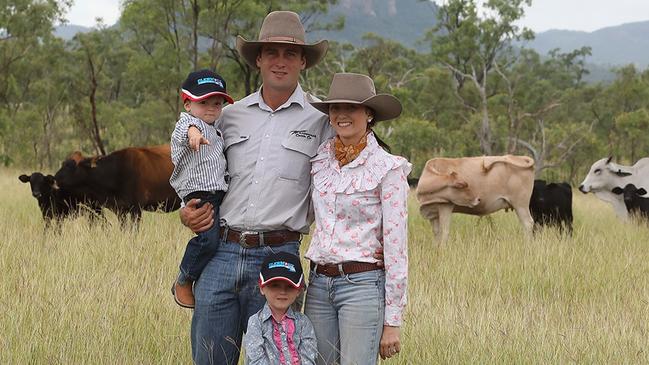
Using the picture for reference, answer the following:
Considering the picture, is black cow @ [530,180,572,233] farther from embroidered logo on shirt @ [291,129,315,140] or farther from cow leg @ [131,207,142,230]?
embroidered logo on shirt @ [291,129,315,140]

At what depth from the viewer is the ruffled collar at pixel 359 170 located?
3393 millimetres

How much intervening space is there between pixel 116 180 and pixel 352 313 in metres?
8.20

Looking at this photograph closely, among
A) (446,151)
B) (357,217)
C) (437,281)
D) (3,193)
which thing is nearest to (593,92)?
(446,151)

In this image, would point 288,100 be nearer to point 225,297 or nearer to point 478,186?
point 225,297

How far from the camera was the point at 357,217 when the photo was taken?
343 centimetres

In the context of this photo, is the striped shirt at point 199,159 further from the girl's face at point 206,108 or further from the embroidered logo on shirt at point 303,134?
the embroidered logo on shirt at point 303,134

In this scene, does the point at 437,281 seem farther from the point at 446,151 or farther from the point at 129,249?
the point at 446,151

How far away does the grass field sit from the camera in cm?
481

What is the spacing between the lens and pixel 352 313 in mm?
3373

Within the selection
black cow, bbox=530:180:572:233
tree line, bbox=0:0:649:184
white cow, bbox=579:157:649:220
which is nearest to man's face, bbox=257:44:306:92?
black cow, bbox=530:180:572:233

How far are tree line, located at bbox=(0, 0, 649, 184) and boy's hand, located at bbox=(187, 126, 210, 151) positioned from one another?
741 inches

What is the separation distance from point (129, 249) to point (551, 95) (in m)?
38.3

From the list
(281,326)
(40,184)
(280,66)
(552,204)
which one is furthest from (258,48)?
(552,204)

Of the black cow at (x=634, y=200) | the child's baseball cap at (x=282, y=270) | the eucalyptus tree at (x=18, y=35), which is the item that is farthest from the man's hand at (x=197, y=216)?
the eucalyptus tree at (x=18, y=35)
